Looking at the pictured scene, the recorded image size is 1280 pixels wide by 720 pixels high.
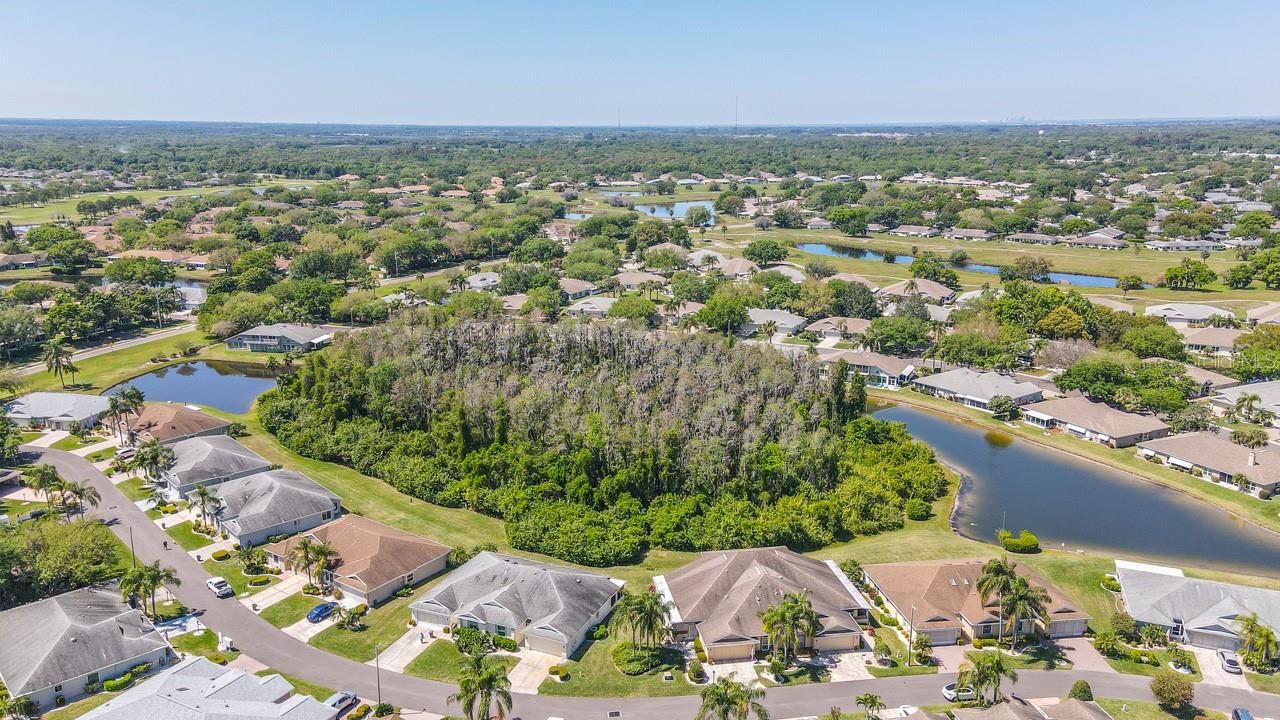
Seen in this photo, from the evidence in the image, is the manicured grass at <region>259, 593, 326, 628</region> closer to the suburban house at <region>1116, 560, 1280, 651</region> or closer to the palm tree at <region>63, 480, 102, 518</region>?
the palm tree at <region>63, 480, 102, 518</region>

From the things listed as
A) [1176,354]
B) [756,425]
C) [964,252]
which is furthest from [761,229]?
[756,425]

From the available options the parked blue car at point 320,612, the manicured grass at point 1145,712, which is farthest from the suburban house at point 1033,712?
the parked blue car at point 320,612

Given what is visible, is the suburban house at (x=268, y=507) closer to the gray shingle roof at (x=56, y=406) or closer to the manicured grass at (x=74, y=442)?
the manicured grass at (x=74, y=442)

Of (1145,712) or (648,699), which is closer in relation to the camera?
(1145,712)

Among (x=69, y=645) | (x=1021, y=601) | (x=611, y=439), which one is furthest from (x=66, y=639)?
(x=1021, y=601)

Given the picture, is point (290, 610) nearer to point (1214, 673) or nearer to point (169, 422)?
point (169, 422)

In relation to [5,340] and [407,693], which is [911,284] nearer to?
[407,693]

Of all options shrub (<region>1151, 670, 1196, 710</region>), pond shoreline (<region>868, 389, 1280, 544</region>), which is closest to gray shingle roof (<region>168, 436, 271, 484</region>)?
pond shoreline (<region>868, 389, 1280, 544</region>)
